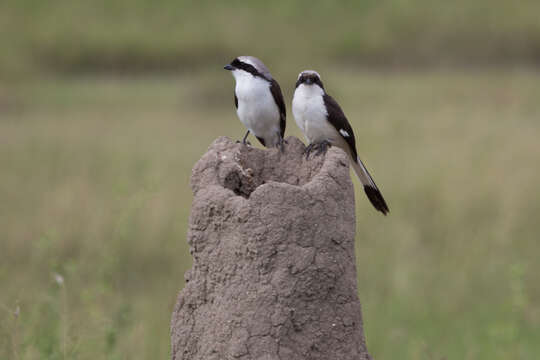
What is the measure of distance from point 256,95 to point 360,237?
7.71m

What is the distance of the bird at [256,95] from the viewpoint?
5461 mm

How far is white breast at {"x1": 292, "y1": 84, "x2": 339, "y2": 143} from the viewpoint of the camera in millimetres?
5199

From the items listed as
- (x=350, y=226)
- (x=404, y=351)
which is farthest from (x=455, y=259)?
(x=350, y=226)

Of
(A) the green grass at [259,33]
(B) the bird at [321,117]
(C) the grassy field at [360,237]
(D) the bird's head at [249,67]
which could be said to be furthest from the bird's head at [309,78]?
(A) the green grass at [259,33]

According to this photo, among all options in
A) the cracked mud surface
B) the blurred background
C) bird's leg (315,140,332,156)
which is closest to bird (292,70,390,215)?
bird's leg (315,140,332,156)

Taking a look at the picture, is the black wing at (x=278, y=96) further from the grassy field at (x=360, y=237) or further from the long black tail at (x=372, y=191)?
the grassy field at (x=360, y=237)

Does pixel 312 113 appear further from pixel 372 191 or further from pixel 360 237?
pixel 360 237

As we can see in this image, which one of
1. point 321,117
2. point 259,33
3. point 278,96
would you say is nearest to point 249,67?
point 278,96

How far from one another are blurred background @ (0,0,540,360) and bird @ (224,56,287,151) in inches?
47.2

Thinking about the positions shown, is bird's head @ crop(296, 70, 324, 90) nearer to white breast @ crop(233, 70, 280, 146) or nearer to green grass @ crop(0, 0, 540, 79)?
white breast @ crop(233, 70, 280, 146)

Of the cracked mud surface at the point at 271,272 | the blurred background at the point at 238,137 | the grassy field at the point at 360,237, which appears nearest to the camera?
the cracked mud surface at the point at 271,272

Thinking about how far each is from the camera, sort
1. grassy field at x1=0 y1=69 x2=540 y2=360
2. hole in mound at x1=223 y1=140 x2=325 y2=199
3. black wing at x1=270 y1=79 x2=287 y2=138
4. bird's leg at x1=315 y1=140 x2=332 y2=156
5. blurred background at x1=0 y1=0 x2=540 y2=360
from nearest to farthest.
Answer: hole in mound at x1=223 y1=140 x2=325 y2=199, bird's leg at x1=315 y1=140 x2=332 y2=156, black wing at x1=270 y1=79 x2=287 y2=138, grassy field at x1=0 y1=69 x2=540 y2=360, blurred background at x1=0 y1=0 x2=540 y2=360

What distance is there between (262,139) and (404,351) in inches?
203

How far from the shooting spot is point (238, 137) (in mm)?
19250
